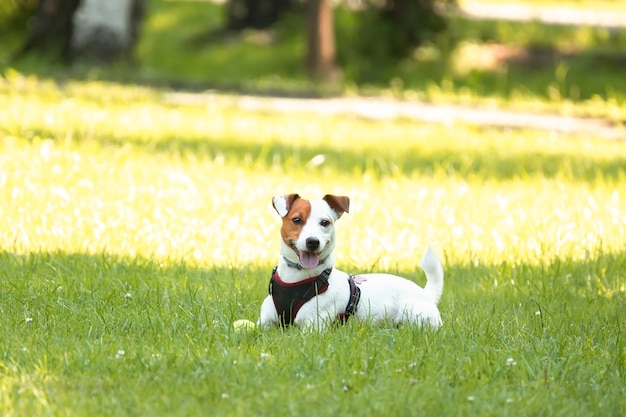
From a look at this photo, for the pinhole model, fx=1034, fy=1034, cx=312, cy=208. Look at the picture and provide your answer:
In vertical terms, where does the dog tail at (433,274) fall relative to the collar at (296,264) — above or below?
below

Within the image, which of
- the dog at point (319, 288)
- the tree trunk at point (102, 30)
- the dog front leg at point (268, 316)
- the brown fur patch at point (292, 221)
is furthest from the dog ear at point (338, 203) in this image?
the tree trunk at point (102, 30)

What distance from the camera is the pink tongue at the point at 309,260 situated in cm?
498

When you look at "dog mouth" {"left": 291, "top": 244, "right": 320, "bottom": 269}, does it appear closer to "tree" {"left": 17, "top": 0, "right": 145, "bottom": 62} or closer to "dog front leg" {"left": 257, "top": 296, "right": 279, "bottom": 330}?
"dog front leg" {"left": 257, "top": 296, "right": 279, "bottom": 330}

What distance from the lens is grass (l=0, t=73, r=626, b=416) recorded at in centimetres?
424

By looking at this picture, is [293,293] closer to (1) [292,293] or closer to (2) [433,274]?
(1) [292,293]

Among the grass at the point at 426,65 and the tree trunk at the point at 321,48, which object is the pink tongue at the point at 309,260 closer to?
the grass at the point at 426,65

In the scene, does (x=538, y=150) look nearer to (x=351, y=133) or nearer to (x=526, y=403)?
(x=351, y=133)

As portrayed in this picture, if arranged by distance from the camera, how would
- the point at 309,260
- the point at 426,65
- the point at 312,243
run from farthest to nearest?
the point at 426,65 → the point at 309,260 → the point at 312,243

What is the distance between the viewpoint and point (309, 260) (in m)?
4.99

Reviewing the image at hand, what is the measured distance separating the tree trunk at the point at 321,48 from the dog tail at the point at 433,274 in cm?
1193

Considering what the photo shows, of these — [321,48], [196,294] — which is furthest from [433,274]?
[321,48]

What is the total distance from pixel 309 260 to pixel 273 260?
184 centimetres

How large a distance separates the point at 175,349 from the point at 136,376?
0.37m

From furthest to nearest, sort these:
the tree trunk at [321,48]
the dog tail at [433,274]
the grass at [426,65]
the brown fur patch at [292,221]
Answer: the tree trunk at [321,48] < the grass at [426,65] < the dog tail at [433,274] < the brown fur patch at [292,221]
